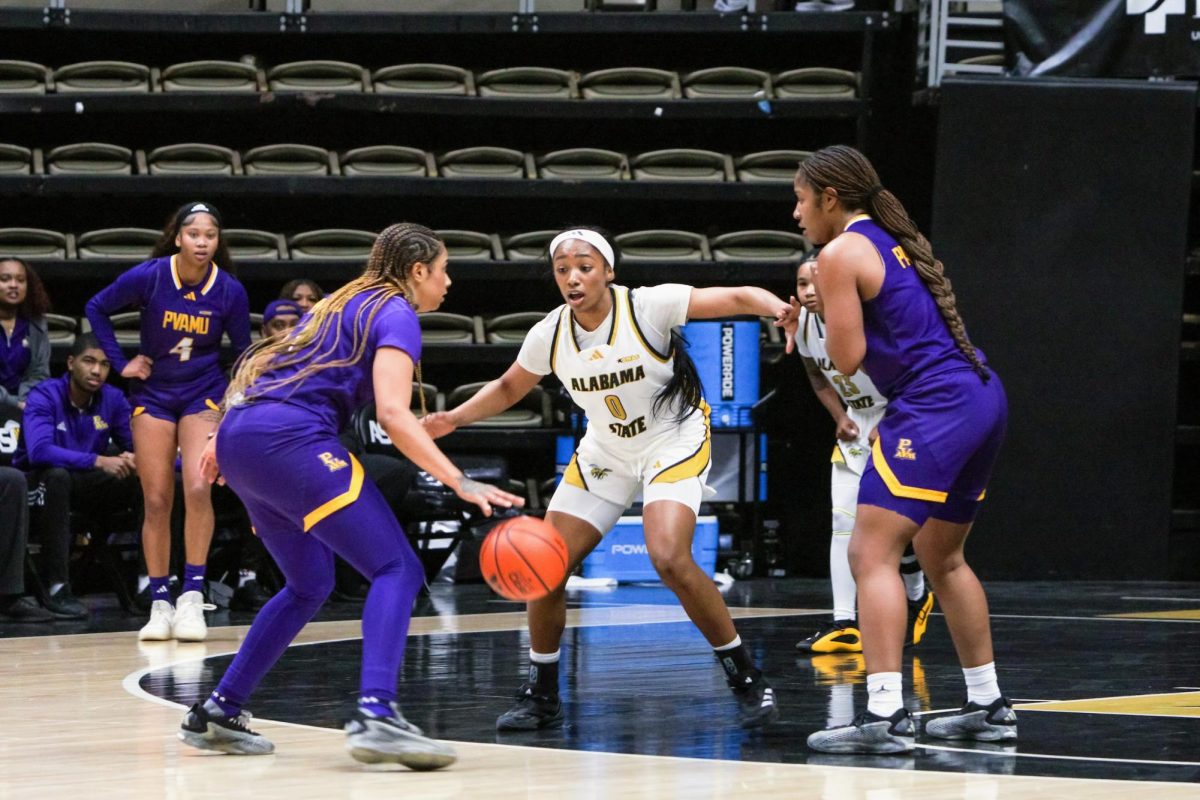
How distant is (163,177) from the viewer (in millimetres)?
11258

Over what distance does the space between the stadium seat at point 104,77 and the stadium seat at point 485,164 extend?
7.11ft

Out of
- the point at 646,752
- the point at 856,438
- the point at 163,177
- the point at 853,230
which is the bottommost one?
the point at 646,752

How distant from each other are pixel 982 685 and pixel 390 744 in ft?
5.70

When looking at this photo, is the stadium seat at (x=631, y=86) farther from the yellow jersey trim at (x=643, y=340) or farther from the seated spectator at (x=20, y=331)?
the yellow jersey trim at (x=643, y=340)

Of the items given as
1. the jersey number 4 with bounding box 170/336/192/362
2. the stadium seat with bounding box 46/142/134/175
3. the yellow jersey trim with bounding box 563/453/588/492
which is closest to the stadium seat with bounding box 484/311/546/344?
the stadium seat with bounding box 46/142/134/175

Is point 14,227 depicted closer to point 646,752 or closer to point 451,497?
point 451,497

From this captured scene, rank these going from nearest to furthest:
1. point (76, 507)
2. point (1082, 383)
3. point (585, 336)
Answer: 1. point (585, 336)
2. point (76, 507)
3. point (1082, 383)

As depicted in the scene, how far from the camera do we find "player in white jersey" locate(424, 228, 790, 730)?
489 centimetres

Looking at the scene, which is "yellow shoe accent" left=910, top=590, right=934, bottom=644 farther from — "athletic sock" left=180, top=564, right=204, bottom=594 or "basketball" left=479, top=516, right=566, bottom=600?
"athletic sock" left=180, top=564, right=204, bottom=594

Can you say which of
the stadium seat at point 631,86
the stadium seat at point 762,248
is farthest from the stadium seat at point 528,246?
the stadium seat at point 762,248

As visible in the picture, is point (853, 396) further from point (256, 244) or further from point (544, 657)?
point (256, 244)

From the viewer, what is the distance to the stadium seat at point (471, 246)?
37.7 feet

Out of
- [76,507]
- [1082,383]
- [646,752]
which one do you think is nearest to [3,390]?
[76,507]

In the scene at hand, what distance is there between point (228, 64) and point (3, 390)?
3.78 m
